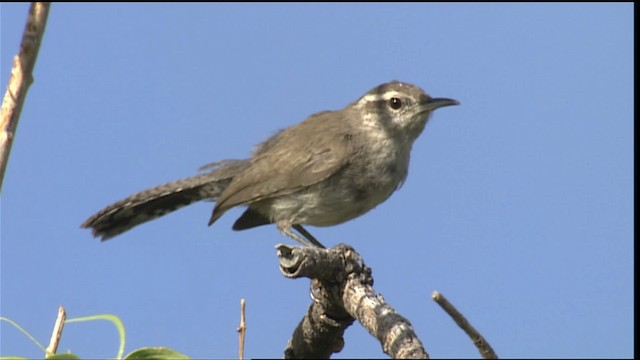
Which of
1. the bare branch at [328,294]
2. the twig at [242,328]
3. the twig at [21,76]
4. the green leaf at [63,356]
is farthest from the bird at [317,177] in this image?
the twig at [21,76]

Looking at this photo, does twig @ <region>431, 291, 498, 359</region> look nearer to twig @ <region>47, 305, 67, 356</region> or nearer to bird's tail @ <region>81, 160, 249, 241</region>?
twig @ <region>47, 305, 67, 356</region>

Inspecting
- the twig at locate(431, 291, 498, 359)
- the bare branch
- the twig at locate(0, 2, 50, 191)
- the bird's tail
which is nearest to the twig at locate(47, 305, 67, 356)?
the twig at locate(0, 2, 50, 191)

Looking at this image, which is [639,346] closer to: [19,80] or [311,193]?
[311,193]

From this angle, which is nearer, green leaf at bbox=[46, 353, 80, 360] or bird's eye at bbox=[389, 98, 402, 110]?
green leaf at bbox=[46, 353, 80, 360]

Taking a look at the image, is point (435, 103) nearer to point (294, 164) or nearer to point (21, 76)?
point (294, 164)

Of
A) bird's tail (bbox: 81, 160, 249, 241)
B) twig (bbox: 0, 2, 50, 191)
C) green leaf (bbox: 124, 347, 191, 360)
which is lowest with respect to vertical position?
green leaf (bbox: 124, 347, 191, 360)

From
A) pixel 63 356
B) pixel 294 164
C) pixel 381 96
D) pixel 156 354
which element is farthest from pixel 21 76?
pixel 381 96
